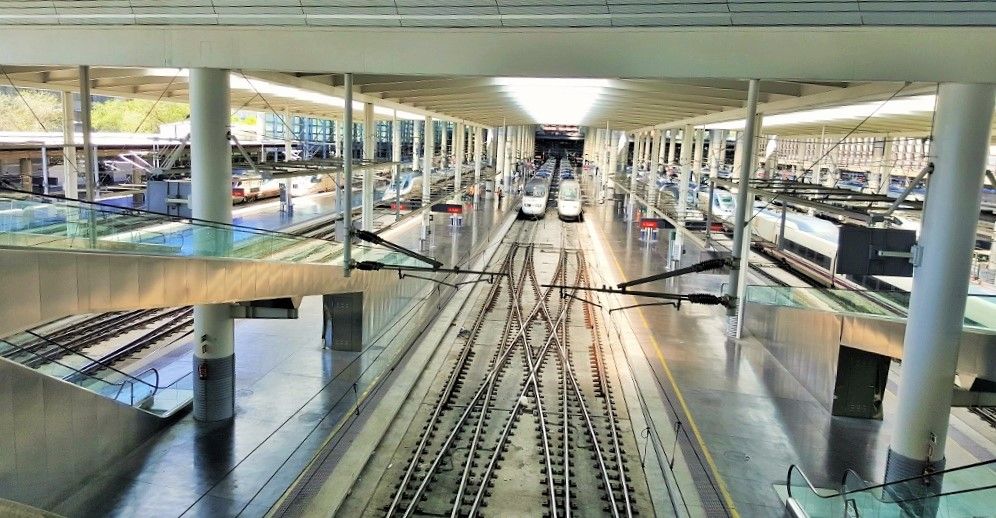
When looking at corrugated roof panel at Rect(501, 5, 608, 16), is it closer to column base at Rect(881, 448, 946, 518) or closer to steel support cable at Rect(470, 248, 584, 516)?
column base at Rect(881, 448, 946, 518)

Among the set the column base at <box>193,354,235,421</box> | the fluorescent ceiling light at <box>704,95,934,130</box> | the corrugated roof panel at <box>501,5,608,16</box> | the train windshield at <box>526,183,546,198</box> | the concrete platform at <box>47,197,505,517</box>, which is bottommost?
the concrete platform at <box>47,197,505,517</box>

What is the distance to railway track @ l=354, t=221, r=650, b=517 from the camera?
9.37 meters

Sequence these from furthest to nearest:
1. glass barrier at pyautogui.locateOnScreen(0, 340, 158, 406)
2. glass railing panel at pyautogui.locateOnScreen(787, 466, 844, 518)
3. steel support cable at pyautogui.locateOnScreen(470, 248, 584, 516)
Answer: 1. glass barrier at pyautogui.locateOnScreen(0, 340, 158, 406)
2. steel support cable at pyautogui.locateOnScreen(470, 248, 584, 516)
3. glass railing panel at pyautogui.locateOnScreen(787, 466, 844, 518)

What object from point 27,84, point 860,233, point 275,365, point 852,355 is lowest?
point 275,365

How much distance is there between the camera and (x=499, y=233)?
107 feet

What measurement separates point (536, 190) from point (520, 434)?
28.1 meters

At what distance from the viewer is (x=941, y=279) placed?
821 cm

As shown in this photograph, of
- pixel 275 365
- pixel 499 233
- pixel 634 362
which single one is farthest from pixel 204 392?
pixel 499 233

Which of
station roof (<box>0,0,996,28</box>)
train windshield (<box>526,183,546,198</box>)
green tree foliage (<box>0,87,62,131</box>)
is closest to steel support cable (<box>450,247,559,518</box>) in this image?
station roof (<box>0,0,996,28</box>)

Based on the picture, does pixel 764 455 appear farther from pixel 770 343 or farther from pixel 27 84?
pixel 27 84

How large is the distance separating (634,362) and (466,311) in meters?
5.86

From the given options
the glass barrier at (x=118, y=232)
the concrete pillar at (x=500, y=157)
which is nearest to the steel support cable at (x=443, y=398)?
the glass barrier at (x=118, y=232)

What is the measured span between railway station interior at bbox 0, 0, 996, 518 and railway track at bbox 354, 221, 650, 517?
0.22 ft

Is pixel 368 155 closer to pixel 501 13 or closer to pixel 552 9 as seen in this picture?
pixel 501 13
